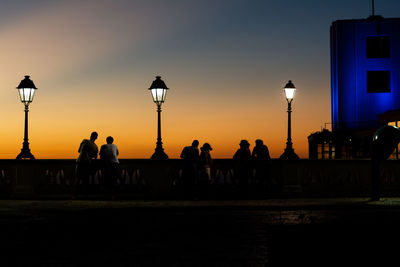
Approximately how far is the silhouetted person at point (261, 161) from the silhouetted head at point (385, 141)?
118 inches

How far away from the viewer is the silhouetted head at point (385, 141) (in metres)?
17.5

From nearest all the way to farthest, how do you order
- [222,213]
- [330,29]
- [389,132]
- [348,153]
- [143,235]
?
[143,235]
[222,213]
[389,132]
[348,153]
[330,29]

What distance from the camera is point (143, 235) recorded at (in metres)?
11.1

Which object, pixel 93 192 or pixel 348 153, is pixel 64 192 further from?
pixel 348 153

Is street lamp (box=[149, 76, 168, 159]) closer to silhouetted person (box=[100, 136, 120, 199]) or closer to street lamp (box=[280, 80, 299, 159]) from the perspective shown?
silhouetted person (box=[100, 136, 120, 199])

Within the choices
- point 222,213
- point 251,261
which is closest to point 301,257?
point 251,261

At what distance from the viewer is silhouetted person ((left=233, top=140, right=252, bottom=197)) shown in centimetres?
1919

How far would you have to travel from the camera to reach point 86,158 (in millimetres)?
→ 18422

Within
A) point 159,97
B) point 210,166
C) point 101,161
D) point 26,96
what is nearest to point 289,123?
point 210,166

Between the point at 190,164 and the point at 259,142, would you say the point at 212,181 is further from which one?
the point at 259,142

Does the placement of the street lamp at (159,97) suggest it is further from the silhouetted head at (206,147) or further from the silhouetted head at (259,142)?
the silhouetted head at (259,142)

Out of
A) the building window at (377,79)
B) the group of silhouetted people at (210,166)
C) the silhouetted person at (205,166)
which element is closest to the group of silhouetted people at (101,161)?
the group of silhouetted people at (210,166)

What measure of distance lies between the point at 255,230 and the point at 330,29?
58551 millimetres

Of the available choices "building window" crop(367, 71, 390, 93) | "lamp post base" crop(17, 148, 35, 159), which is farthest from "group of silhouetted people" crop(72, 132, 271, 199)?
"building window" crop(367, 71, 390, 93)
